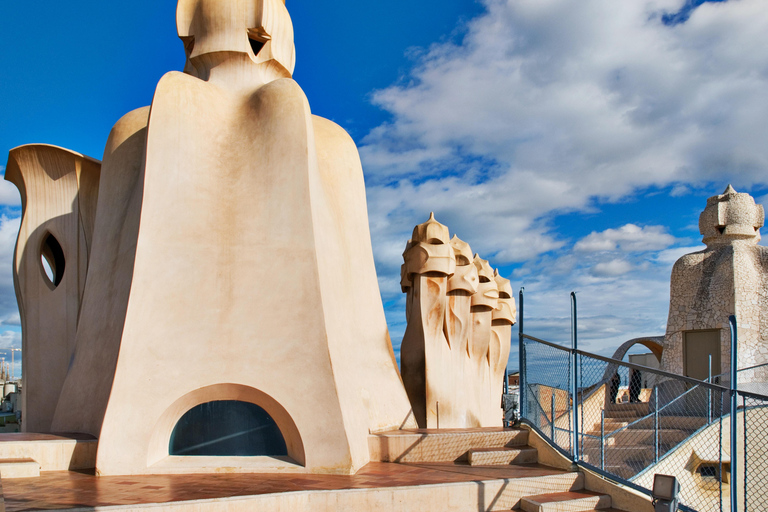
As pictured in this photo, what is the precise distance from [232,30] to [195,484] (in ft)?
25.3

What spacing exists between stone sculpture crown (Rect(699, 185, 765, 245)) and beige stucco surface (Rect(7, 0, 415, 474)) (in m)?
14.1

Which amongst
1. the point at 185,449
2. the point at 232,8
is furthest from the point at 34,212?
the point at 185,449

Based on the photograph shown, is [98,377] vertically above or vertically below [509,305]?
below

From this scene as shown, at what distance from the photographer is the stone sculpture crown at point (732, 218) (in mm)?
18531

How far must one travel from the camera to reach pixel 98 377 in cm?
838

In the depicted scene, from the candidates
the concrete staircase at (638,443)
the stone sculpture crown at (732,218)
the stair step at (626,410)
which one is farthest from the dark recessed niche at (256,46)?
the stone sculpture crown at (732,218)

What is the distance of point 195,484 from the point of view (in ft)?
21.2

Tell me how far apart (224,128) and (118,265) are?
2698mm

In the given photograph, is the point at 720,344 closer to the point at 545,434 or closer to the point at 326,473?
the point at 545,434

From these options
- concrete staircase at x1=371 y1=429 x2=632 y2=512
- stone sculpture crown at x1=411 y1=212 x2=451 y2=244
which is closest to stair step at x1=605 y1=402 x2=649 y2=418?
stone sculpture crown at x1=411 y1=212 x2=451 y2=244

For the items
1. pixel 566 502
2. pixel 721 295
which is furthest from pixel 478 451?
pixel 721 295

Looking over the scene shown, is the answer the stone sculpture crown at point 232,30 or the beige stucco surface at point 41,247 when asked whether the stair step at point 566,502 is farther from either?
the beige stucco surface at point 41,247

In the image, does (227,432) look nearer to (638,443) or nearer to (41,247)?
(41,247)

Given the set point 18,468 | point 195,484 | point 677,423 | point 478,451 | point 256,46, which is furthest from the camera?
point 677,423
